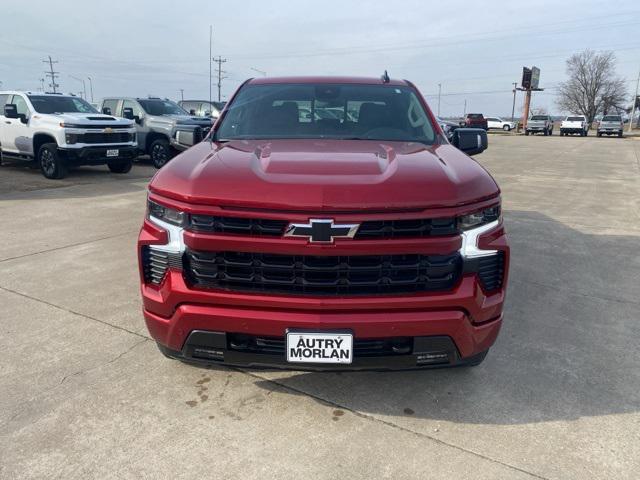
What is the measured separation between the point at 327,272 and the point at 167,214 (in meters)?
0.86

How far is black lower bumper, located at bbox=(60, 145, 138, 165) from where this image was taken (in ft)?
35.8

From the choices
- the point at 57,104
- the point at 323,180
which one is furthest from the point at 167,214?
the point at 57,104

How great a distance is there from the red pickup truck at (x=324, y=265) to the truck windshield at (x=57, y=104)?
1057 centimetres

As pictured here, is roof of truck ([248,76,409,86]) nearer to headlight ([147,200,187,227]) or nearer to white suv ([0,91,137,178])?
headlight ([147,200,187,227])

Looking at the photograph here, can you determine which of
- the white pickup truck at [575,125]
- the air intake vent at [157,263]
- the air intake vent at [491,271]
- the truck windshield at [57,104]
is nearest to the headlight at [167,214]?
the air intake vent at [157,263]

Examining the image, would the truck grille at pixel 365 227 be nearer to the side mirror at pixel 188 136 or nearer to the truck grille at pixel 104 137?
the side mirror at pixel 188 136

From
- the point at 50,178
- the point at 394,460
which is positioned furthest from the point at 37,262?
the point at 50,178

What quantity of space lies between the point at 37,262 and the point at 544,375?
4797mm

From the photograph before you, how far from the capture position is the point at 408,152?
3047mm

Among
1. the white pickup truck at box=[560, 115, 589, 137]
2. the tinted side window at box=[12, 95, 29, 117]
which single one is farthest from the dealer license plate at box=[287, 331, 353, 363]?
the white pickup truck at box=[560, 115, 589, 137]

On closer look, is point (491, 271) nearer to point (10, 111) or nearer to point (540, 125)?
point (10, 111)

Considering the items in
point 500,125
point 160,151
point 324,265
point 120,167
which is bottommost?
point 120,167

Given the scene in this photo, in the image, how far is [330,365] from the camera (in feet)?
7.86

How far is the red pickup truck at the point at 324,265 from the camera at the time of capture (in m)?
2.33
